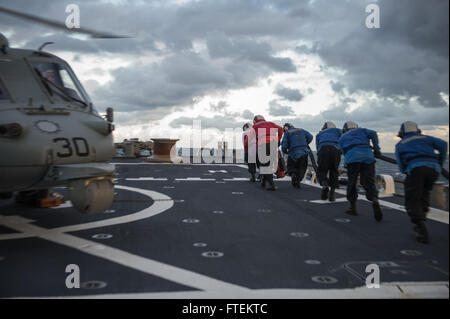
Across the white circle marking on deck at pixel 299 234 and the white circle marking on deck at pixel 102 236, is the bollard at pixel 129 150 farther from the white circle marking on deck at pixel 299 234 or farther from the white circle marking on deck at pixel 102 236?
the white circle marking on deck at pixel 299 234

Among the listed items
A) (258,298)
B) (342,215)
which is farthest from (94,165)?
(342,215)

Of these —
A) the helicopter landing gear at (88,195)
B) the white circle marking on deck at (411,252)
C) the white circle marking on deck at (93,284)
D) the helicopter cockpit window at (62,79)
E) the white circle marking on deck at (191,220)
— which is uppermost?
the helicopter cockpit window at (62,79)

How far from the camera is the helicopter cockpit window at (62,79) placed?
615 cm

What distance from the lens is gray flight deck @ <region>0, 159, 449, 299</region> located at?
3.60 meters

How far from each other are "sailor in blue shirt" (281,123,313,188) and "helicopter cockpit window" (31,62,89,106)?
6998 millimetres

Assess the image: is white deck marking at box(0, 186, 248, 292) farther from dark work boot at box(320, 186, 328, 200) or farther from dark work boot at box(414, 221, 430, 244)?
dark work boot at box(320, 186, 328, 200)

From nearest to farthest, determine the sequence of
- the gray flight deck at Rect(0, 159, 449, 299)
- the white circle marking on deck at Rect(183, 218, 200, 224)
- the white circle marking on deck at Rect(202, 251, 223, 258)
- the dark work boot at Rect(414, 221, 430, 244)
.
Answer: the gray flight deck at Rect(0, 159, 449, 299)
the white circle marking on deck at Rect(202, 251, 223, 258)
the dark work boot at Rect(414, 221, 430, 244)
the white circle marking on deck at Rect(183, 218, 200, 224)

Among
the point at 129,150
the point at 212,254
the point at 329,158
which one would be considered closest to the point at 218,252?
the point at 212,254

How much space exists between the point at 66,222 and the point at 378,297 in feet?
17.7

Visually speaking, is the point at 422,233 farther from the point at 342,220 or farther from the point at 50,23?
the point at 50,23

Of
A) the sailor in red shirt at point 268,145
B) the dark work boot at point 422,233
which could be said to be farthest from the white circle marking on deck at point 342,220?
the sailor in red shirt at point 268,145

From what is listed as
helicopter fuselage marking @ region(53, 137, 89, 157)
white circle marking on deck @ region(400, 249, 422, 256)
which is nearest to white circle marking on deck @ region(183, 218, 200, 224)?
helicopter fuselage marking @ region(53, 137, 89, 157)

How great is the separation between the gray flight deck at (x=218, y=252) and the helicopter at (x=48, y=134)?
2.77 feet

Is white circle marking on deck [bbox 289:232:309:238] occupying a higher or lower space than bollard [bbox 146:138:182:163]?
lower
